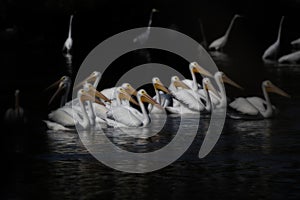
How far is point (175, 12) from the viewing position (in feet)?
124

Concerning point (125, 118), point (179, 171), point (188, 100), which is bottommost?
point (179, 171)

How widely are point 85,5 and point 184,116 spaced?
1911 cm

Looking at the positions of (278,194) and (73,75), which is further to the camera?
(73,75)

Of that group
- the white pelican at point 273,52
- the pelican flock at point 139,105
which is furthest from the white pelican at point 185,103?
the white pelican at point 273,52

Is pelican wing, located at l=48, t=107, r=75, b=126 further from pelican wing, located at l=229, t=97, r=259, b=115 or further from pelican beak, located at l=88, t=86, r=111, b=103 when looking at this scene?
pelican wing, located at l=229, t=97, r=259, b=115

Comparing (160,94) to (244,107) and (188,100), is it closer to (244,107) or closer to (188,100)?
(188,100)

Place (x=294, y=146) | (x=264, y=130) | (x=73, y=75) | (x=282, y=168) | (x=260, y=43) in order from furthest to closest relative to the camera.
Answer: (x=260, y=43)
(x=73, y=75)
(x=264, y=130)
(x=294, y=146)
(x=282, y=168)

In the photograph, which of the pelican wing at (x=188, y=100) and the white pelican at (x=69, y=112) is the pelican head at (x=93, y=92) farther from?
the pelican wing at (x=188, y=100)

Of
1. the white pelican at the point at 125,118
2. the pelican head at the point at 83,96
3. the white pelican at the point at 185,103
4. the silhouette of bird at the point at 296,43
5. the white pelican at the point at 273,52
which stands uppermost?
the silhouette of bird at the point at 296,43

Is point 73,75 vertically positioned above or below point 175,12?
below

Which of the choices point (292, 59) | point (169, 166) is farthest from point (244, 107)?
point (292, 59)

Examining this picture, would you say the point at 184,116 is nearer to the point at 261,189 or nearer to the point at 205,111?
the point at 205,111

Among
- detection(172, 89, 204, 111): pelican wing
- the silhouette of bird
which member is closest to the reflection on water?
detection(172, 89, 204, 111): pelican wing

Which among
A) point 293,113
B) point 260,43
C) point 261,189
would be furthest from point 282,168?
point 260,43
